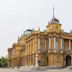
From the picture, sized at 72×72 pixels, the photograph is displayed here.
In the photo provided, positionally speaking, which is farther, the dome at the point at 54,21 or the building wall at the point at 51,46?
the dome at the point at 54,21

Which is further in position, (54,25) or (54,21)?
(54,21)

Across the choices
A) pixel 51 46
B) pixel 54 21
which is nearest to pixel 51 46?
pixel 51 46


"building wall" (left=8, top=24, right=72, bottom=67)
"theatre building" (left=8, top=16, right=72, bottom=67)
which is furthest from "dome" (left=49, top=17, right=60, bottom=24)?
"building wall" (left=8, top=24, right=72, bottom=67)

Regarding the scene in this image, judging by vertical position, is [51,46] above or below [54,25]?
below

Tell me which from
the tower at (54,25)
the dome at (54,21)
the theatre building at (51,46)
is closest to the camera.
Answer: the theatre building at (51,46)

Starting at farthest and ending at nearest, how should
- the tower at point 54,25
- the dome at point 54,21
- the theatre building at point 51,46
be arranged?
the dome at point 54,21 → the tower at point 54,25 → the theatre building at point 51,46

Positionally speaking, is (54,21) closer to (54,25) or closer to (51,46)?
(54,25)

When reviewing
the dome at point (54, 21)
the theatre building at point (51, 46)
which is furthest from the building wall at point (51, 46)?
the dome at point (54, 21)

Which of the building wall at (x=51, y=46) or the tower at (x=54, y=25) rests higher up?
the tower at (x=54, y=25)

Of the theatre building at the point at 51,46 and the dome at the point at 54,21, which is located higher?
the dome at the point at 54,21

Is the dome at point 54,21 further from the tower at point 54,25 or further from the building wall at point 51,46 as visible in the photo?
the building wall at point 51,46

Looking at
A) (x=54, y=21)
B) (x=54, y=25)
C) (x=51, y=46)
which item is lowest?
(x=51, y=46)

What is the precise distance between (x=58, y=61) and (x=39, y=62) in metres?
5.03

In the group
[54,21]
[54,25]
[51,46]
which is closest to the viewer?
[51,46]
